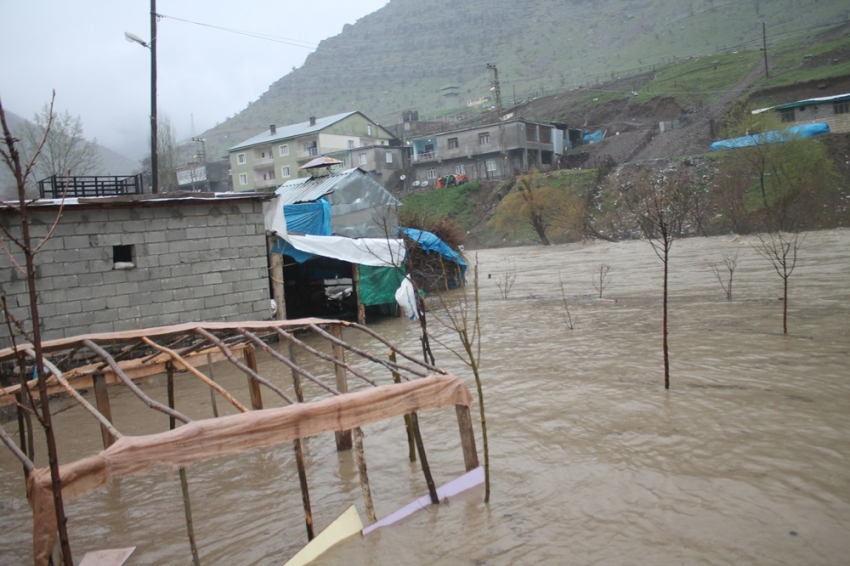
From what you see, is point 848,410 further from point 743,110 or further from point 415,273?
point 743,110

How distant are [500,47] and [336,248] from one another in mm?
128068

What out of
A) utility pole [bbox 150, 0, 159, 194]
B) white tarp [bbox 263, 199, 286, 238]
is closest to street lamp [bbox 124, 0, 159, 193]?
utility pole [bbox 150, 0, 159, 194]

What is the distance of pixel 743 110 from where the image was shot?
42438mm

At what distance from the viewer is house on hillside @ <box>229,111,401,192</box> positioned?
5384 centimetres

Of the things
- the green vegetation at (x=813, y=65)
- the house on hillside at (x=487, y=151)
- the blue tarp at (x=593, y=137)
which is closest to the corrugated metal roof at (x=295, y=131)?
the house on hillside at (x=487, y=151)

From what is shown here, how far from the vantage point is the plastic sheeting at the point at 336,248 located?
14.3m

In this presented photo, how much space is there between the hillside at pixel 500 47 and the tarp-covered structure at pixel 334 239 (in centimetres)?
5620

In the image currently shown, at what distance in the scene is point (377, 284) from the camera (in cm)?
1616

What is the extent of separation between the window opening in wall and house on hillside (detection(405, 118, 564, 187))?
38341 millimetres

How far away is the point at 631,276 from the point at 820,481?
16098mm

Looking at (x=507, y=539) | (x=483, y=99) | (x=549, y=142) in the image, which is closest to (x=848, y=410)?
(x=507, y=539)

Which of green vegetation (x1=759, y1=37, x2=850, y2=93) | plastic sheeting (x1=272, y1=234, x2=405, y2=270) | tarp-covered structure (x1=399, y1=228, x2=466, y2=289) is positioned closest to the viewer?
plastic sheeting (x1=272, y1=234, x2=405, y2=270)

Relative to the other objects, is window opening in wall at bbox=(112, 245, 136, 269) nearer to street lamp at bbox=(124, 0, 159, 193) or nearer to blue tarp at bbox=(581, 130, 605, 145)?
street lamp at bbox=(124, 0, 159, 193)

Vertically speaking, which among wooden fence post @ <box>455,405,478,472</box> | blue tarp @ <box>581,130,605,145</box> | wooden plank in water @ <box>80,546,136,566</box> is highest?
blue tarp @ <box>581,130,605,145</box>
